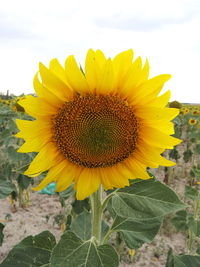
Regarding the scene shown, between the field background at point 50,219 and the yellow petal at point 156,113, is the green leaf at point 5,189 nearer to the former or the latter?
the yellow petal at point 156,113

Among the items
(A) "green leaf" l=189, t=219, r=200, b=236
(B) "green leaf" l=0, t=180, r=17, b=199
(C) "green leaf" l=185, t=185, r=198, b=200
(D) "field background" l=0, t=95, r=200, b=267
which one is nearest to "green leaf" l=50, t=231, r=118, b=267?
(B) "green leaf" l=0, t=180, r=17, b=199

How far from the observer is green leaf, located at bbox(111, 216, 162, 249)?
138cm

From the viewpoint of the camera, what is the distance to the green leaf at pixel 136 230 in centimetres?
138

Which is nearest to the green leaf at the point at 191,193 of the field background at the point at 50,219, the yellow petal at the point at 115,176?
the field background at the point at 50,219

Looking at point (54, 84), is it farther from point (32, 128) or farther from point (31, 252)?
point (31, 252)

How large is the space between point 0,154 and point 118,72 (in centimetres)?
582

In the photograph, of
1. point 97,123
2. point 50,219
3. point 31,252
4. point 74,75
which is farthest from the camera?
point 50,219

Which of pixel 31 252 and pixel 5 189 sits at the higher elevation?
pixel 5 189

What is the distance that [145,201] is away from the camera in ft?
3.69

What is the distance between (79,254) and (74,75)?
23.9 inches

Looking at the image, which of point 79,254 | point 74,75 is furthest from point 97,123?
point 79,254

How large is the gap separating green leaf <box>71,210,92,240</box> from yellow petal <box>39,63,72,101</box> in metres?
0.82

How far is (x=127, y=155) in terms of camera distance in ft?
3.71

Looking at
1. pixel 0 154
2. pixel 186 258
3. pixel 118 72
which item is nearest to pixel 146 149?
pixel 118 72
